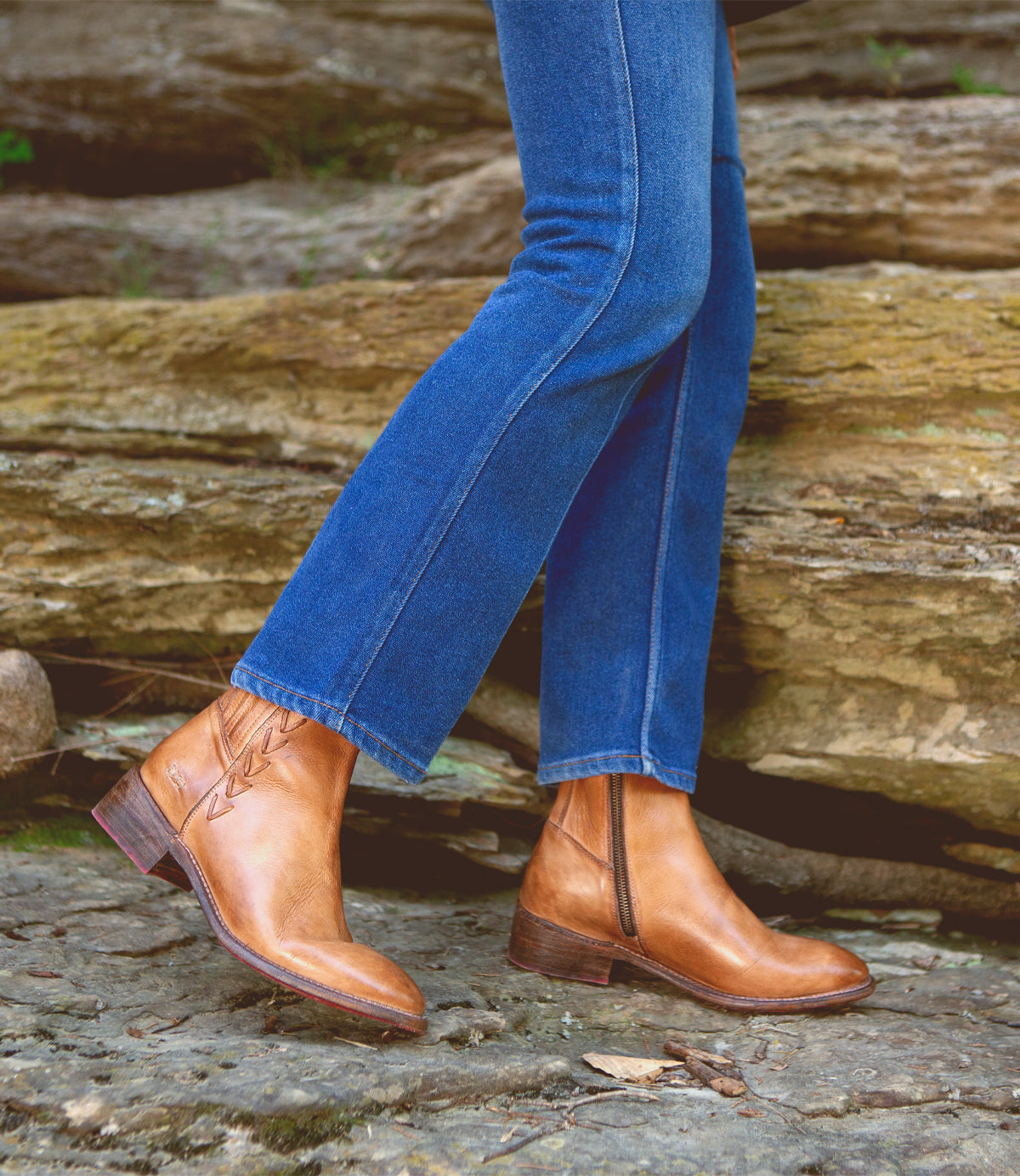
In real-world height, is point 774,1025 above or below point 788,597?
below

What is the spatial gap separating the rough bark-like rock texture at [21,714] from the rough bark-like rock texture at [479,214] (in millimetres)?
1787

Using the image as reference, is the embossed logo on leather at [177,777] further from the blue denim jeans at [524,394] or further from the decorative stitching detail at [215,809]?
the blue denim jeans at [524,394]

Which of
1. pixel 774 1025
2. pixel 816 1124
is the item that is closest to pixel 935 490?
pixel 774 1025

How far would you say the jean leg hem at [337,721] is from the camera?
1.04 metres

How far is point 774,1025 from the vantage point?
4.18ft

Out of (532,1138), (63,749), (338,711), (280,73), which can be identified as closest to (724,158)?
(338,711)

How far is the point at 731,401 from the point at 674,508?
26 centimetres

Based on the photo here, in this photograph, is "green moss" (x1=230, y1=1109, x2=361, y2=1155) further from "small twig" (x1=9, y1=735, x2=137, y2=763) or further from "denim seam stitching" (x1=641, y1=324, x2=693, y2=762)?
"small twig" (x1=9, y1=735, x2=137, y2=763)

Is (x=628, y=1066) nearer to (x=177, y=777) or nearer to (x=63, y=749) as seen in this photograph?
(x=177, y=777)

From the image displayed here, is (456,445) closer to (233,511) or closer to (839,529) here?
(233,511)

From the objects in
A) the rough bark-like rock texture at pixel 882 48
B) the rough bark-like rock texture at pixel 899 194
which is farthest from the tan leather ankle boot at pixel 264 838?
the rough bark-like rock texture at pixel 882 48

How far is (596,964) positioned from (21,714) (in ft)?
3.78

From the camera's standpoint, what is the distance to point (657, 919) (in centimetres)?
130

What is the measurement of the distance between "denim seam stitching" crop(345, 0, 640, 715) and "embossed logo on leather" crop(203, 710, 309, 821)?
10 centimetres
